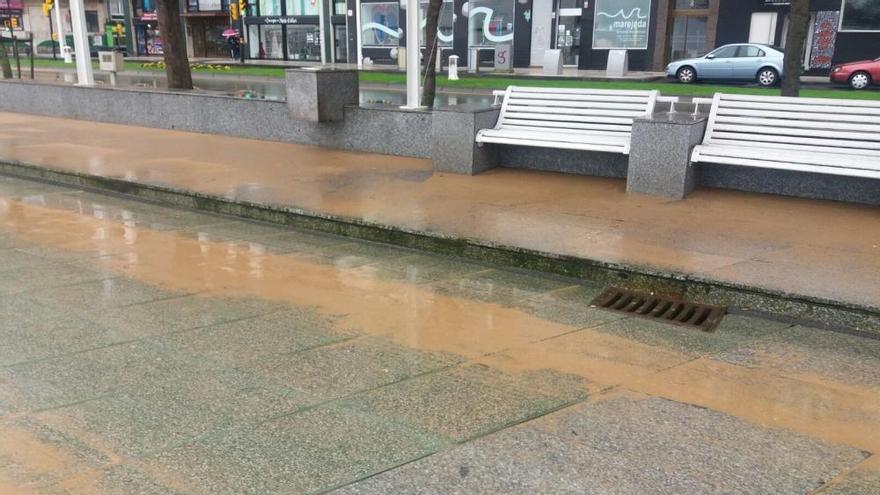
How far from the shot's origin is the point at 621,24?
116 ft

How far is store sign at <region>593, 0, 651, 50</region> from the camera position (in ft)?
114

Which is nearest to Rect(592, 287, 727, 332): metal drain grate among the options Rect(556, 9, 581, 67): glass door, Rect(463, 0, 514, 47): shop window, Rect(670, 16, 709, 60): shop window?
Rect(670, 16, 709, 60): shop window

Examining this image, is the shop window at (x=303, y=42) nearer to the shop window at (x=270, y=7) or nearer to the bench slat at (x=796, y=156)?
the shop window at (x=270, y=7)

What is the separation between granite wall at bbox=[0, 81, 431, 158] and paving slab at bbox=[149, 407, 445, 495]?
7737 mm

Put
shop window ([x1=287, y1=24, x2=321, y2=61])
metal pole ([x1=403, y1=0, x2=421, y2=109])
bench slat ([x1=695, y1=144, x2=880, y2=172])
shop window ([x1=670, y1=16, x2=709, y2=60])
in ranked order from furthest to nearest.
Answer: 1. shop window ([x1=287, y1=24, x2=321, y2=61])
2. shop window ([x1=670, y1=16, x2=709, y2=60])
3. metal pole ([x1=403, y1=0, x2=421, y2=109])
4. bench slat ([x1=695, y1=144, x2=880, y2=172])

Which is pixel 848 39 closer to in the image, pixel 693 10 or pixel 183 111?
pixel 693 10

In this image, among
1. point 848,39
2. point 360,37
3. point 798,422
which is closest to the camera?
point 798,422

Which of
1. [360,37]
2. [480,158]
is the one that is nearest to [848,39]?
[360,37]

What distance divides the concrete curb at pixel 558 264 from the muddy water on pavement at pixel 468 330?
813 millimetres

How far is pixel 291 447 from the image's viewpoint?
3.75 m

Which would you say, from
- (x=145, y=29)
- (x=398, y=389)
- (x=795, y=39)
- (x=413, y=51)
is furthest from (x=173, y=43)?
(x=145, y=29)

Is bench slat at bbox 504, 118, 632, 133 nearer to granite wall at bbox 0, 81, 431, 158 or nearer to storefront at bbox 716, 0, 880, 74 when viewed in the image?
granite wall at bbox 0, 81, 431, 158

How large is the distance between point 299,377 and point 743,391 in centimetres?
248

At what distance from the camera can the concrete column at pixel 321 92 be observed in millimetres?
11578
